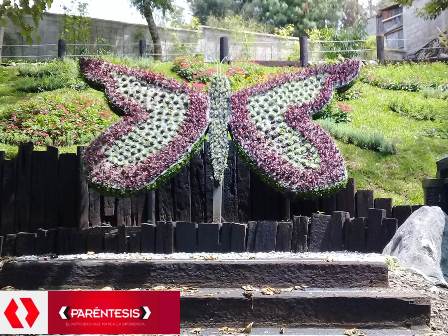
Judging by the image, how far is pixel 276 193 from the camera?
757 cm

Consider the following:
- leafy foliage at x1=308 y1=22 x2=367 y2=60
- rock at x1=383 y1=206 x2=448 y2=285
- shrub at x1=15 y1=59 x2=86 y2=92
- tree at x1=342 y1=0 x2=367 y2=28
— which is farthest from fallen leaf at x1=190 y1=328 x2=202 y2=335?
tree at x1=342 y1=0 x2=367 y2=28

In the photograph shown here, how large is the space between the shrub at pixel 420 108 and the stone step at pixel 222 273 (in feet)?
37.4

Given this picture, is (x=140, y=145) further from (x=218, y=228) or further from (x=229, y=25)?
(x=229, y=25)

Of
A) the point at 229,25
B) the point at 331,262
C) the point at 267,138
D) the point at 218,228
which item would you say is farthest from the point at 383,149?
the point at 229,25

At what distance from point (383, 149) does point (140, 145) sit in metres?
6.94

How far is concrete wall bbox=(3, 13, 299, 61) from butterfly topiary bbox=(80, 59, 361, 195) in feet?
53.5

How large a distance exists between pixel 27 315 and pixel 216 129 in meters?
3.76

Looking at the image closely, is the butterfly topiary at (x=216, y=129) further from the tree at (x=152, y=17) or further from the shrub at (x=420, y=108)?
the tree at (x=152, y=17)

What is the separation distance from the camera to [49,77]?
1764 centimetres

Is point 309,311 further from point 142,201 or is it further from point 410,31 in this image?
point 410,31

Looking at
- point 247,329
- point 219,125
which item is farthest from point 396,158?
point 247,329

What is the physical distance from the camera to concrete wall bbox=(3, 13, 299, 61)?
2508 centimetres

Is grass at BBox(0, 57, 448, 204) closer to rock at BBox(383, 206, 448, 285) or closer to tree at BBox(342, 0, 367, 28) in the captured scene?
rock at BBox(383, 206, 448, 285)

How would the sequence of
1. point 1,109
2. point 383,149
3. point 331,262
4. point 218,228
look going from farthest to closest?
point 1,109
point 383,149
point 218,228
point 331,262
